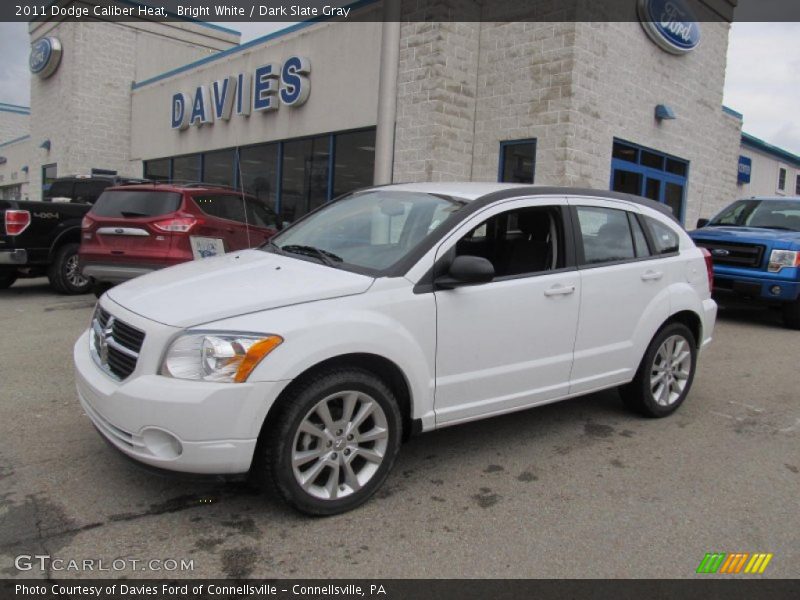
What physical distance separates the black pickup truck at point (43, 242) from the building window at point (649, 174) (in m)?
8.95

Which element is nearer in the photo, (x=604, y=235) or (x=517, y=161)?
(x=604, y=235)

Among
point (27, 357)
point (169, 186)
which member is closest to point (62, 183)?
point (169, 186)

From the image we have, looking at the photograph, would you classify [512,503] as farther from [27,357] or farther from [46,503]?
[27,357]

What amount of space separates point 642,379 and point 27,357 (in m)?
5.48

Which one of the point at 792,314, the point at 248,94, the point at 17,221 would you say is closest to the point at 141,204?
the point at 17,221

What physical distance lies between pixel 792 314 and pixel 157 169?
58.4 feet

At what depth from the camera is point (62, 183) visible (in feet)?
42.6

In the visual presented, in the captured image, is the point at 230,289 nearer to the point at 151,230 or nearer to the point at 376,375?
the point at 376,375

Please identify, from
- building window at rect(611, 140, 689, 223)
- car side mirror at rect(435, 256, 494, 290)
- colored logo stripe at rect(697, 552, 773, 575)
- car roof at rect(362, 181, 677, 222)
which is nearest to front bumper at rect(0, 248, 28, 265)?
car roof at rect(362, 181, 677, 222)

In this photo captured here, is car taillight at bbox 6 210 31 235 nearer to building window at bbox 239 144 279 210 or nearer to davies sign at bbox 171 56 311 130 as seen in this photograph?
building window at bbox 239 144 279 210

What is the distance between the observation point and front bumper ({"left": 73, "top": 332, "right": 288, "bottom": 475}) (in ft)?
9.31

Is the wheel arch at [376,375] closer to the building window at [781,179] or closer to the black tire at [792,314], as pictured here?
the black tire at [792,314]

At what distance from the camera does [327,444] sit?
3137 mm

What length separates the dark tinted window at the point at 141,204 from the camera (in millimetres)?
7910
